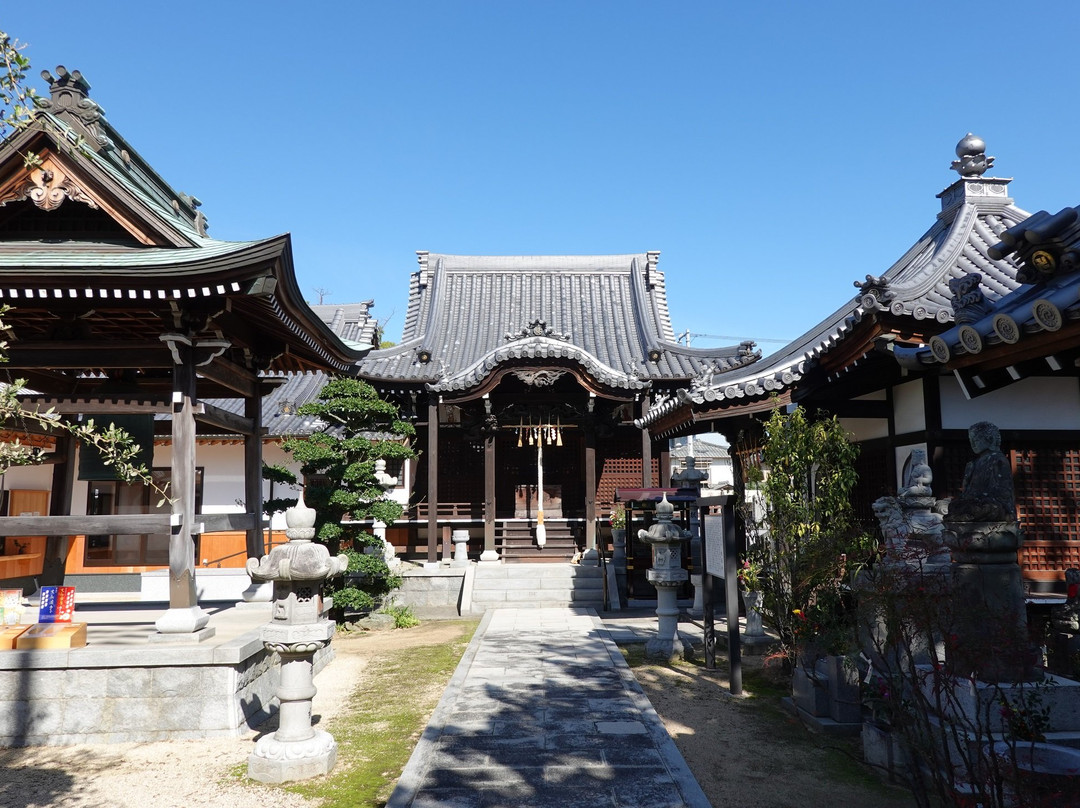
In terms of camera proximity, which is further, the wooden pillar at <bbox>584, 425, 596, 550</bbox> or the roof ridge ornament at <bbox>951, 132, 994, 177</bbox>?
the wooden pillar at <bbox>584, 425, 596, 550</bbox>

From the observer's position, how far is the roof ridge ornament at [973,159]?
35.7 ft

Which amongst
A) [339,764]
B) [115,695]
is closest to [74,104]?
[115,695]

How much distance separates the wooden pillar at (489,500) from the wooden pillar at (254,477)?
7532 mm

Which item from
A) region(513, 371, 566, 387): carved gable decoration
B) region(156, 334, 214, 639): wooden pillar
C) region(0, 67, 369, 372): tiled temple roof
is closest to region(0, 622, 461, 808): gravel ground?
region(156, 334, 214, 639): wooden pillar

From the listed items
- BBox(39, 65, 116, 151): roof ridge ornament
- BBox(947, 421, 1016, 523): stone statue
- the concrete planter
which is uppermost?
BBox(39, 65, 116, 151): roof ridge ornament

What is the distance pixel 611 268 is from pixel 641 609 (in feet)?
46.3

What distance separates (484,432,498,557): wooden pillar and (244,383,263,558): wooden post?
298 inches

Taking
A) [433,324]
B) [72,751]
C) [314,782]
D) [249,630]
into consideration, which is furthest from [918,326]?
[433,324]

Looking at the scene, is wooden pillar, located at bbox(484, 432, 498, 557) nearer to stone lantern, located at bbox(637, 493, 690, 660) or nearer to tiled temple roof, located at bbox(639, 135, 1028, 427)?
tiled temple roof, located at bbox(639, 135, 1028, 427)

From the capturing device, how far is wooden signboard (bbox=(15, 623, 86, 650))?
7.09 meters

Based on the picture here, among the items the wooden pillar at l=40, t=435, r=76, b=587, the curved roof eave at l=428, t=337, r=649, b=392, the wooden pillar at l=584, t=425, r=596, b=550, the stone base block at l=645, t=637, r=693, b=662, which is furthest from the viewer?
the wooden pillar at l=584, t=425, r=596, b=550

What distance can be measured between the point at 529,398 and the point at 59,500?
10489mm

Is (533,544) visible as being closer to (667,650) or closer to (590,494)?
(590,494)

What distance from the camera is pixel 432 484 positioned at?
1717 cm
